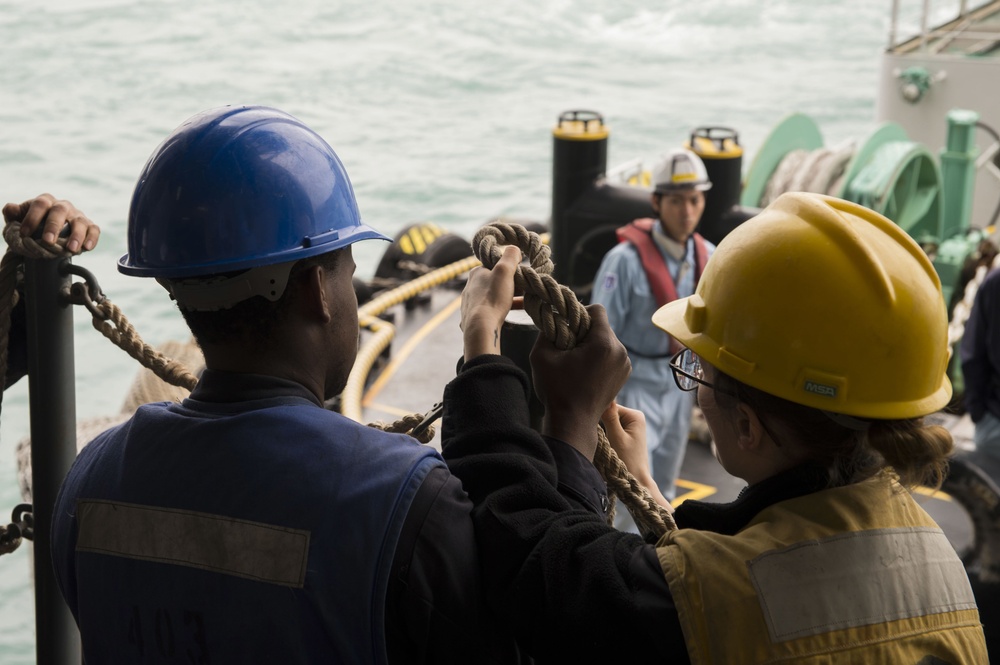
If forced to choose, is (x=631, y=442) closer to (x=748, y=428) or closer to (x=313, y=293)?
(x=748, y=428)

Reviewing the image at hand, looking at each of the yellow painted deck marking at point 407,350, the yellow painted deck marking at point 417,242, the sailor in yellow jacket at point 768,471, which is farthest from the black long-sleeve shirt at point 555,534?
the yellow painted deck marking at point 417,242

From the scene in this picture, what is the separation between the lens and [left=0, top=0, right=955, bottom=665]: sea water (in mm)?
21078

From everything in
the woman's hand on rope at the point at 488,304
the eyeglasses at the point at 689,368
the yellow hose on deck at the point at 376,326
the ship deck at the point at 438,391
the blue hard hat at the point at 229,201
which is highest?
the blue hard hat at the point at 229,201

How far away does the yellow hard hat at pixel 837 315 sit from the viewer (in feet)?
4.98

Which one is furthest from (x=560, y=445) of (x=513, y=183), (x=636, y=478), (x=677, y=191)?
(x=513, y=183)

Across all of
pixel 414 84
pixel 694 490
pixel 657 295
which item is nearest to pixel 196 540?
pixel 657 295

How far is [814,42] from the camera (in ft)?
107

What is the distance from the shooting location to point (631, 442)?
1980mm

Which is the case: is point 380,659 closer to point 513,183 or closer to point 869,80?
point 513,183

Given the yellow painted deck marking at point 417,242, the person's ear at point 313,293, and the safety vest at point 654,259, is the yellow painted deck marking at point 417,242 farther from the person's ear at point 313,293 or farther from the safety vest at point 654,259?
the person's ear at point 313,293

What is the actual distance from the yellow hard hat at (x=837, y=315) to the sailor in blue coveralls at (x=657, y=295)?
434 cm

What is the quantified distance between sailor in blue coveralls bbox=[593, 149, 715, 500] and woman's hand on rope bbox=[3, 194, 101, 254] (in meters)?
3.90

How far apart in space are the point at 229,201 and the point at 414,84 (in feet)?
85.4

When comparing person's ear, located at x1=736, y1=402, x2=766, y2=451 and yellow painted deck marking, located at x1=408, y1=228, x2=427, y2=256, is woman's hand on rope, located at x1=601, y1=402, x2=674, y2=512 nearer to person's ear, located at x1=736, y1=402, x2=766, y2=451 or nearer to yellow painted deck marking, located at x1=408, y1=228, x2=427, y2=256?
person's ear, located at x1=736, y1=402, x2=766, y2=451
